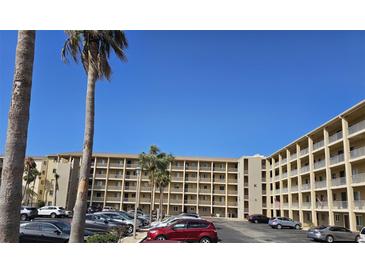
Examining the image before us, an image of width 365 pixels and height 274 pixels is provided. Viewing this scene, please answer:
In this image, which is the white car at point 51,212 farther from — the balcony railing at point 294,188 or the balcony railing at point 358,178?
the balcony railing at point 358,178

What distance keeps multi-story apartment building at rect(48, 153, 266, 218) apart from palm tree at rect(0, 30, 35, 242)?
59.6 metres

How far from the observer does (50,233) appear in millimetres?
15039

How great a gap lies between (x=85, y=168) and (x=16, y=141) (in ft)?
17.5

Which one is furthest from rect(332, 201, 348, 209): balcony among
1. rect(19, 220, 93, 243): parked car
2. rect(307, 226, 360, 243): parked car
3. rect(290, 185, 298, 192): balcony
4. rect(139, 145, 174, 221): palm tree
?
rect(19, 220, 93, 243): parked car

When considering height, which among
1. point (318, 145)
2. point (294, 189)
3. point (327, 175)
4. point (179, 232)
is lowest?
point (179, 232)

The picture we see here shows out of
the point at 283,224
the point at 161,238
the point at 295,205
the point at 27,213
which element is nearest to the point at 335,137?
the point at 283,224

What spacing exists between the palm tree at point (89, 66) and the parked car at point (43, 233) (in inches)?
223

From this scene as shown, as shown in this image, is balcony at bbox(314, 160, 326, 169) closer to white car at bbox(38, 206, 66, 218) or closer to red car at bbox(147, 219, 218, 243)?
red car at bbox(147, 219, 218, 243)

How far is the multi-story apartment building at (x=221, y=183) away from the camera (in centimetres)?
4194

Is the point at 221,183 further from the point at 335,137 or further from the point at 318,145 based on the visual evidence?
the point at 335,137

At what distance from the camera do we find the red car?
17.3 m
